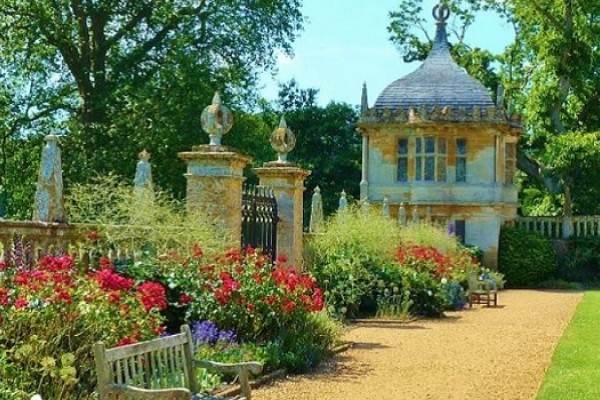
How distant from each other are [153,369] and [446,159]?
24891 mm

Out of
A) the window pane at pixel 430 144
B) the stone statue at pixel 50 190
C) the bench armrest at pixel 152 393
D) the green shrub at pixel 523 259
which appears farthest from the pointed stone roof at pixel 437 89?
the bench armrest at pixel 152 393

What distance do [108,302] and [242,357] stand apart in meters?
2.64

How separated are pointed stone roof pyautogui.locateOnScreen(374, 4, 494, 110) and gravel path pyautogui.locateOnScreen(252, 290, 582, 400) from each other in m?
14.0

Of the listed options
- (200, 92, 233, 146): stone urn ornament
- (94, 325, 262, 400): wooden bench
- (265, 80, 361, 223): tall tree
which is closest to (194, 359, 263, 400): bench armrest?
(94, 325, 262, 400): wooden bench

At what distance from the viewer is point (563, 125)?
36156 millimetres

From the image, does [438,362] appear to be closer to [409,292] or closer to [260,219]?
[260,219]

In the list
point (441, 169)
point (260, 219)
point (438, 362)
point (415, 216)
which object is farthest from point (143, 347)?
point (441, 169)

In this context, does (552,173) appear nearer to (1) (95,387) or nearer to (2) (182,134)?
(2) (182,134)

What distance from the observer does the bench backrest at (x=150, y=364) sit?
593 centimetres

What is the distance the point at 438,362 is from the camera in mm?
11344

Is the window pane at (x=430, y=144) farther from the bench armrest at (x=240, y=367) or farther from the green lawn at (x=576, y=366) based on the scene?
the bench armrest at (x=240, y=367)

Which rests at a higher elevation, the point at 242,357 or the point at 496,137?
the point at 496,137

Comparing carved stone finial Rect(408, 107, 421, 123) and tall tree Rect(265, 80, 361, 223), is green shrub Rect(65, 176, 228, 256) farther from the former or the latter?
tall tree Rect(265, 80, 361, 223)

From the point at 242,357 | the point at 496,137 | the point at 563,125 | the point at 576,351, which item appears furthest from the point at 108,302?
the point at 563,125
